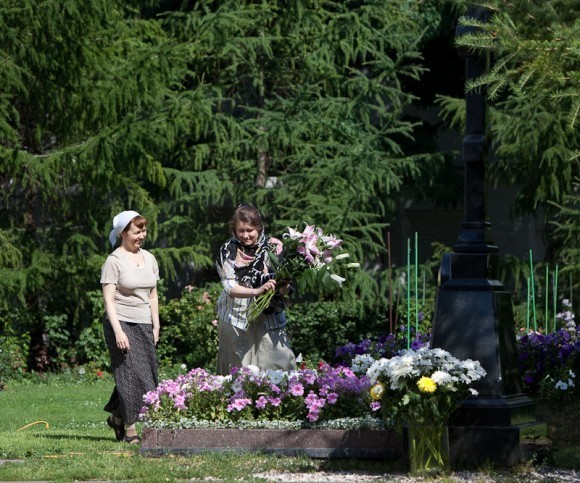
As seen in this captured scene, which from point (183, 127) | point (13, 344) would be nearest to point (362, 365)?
point (183, 127)

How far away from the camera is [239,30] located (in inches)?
710

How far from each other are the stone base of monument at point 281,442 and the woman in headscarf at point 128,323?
136 cm

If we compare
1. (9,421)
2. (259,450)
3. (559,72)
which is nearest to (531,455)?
(259,450)

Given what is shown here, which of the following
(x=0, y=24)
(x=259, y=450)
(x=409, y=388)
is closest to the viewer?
(x=409, y=388)

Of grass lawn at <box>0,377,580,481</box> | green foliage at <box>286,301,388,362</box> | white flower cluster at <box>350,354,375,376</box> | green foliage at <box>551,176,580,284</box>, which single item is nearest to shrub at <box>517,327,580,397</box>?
grass lawn at <box>0,377,580,481</box>

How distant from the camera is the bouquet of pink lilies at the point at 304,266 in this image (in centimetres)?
857

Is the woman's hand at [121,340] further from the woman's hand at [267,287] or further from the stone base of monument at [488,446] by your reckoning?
the stone base of monument at [488,446]

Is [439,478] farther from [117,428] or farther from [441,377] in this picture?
[117,428]

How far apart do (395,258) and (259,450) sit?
13.5 metres

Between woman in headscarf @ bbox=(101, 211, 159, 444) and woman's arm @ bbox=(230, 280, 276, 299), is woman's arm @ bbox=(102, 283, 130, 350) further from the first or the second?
woman's arm @ bbox=(230, 280, 276, 299)

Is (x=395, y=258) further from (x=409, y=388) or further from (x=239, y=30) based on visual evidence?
(x=409, y=388)

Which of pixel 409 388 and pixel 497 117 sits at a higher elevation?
pixel 497 117

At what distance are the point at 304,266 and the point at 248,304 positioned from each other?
56cm

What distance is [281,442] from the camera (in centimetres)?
792
